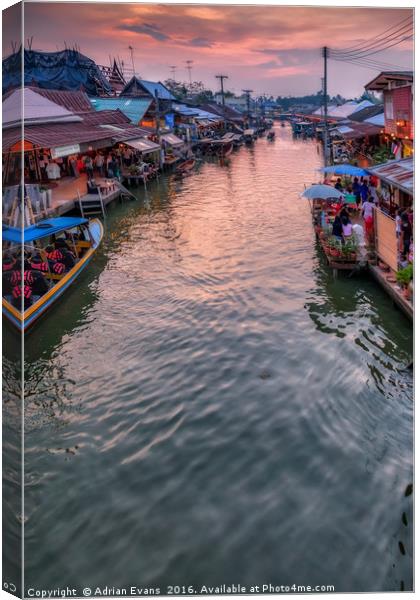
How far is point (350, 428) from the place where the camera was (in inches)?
316

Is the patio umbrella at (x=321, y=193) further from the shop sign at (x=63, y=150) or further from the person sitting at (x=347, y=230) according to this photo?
the shop sign at (x=63, y=150)

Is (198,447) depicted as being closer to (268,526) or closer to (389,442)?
(268,526)

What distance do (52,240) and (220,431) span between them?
33.5 feet

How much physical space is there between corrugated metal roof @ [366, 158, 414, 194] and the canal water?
2.79 meters

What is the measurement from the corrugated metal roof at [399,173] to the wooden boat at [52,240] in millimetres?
7950

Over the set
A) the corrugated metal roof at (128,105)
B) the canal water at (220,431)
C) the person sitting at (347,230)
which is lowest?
the canal water at (220,431)

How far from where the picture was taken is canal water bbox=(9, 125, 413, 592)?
5730mm

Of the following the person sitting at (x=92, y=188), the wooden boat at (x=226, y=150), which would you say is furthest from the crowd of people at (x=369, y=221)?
the wooden boat at (x=226, y=150)

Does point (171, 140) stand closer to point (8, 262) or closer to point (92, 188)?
point (92, 188)

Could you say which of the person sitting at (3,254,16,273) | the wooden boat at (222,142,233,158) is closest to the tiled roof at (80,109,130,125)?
the wooden boat at (222,142,233,158)

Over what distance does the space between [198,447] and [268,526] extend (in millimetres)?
1960

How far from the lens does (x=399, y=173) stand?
12773mm

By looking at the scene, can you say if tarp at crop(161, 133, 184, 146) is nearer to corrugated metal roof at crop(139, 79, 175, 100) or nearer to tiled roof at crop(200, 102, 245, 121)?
corrugated metal roof at crop(139, 79, 175, 100)

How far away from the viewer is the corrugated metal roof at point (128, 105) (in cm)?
4306
